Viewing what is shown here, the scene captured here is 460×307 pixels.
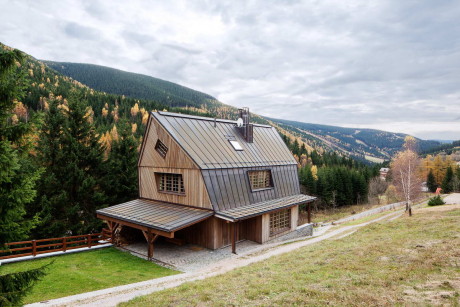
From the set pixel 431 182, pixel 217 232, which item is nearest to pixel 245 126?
pixel 217 232

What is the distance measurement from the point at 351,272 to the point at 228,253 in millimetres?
8911

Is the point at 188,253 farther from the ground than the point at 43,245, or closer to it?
closer to it

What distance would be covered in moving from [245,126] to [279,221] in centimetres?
830

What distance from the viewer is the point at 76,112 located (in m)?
22.0

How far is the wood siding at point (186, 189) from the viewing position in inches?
666

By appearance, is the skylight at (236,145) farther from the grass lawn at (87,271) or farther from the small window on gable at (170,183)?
the grass lawn at (87,271)

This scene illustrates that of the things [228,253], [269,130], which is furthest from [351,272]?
[269,130]

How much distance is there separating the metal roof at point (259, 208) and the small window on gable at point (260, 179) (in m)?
1.28

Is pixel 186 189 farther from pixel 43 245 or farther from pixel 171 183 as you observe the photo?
pixel 43 245

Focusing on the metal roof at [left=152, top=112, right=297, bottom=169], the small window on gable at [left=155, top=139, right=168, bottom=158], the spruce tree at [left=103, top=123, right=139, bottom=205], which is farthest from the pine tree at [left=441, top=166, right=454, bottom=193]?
the small window on gable at [left=155, top=139, right=168, bottom=158]

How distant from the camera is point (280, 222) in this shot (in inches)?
836

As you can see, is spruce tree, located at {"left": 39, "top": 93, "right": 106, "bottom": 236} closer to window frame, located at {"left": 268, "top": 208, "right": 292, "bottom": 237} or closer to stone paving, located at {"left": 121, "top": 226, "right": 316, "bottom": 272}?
stone paving, located at {"left": 121, "top": 226, "right": 316, "bottom": 272}

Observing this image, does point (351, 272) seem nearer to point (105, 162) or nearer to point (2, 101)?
point (2, 101)

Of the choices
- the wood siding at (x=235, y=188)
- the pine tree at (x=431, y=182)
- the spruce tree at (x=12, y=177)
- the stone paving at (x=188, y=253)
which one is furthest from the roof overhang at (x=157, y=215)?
the pine tree at (x=431, y=182)
